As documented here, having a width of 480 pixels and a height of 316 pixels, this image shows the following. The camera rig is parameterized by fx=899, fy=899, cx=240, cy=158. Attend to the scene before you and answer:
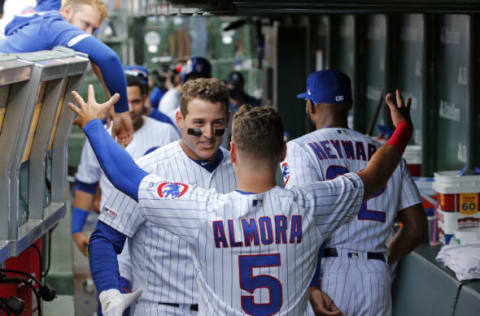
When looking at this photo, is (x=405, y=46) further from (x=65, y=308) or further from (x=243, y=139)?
(x=243, y=139)

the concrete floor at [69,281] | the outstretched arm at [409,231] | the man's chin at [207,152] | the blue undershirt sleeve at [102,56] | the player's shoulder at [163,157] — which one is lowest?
the concrete floor at [69,281]

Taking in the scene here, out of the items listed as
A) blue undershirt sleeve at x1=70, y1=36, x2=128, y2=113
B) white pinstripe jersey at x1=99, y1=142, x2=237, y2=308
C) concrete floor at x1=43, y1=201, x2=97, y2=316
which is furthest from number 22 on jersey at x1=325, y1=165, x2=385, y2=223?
concrete floor at x1=43, y1=201, x2=97, y2=316

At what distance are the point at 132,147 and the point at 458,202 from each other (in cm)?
212

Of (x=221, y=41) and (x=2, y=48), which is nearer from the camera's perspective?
(x=2, y=48)

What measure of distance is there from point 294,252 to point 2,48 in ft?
5.39

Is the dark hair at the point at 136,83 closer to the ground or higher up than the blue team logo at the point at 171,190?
higher up

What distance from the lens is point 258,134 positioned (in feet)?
9.71

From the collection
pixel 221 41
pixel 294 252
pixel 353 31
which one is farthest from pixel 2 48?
pixel 221 41

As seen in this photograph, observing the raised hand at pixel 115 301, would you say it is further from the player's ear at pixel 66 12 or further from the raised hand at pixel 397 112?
the player's ear at pixel 66 12

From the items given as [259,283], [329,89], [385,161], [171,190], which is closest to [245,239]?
[259,283]

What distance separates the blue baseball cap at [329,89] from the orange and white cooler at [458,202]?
1.24 metres

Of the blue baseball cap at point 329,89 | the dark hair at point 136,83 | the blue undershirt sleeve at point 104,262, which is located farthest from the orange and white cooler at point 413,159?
the blue undershirt sleeve at point 104,262

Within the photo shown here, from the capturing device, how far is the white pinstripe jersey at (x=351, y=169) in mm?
4211

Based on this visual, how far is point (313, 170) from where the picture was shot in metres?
4.16
